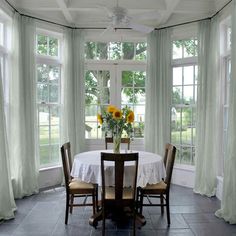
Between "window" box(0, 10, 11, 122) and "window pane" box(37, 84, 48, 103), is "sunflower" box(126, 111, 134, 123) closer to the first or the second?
"window" box(0, 10, 11, 122)

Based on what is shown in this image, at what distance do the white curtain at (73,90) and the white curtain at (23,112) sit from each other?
647 millimetres

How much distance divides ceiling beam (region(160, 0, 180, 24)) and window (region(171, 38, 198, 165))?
469mm

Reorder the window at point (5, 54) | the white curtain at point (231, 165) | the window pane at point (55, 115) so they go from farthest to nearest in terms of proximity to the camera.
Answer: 1. the window pane at point (55, 115)
2. the window at point (5, 54)
3. the white curtain at point (231, 165)

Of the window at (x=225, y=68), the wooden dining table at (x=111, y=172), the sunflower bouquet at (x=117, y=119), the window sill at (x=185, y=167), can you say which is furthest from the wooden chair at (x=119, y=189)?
the window sill at (x=185, y=167)

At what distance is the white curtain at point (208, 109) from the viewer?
4.42 meters

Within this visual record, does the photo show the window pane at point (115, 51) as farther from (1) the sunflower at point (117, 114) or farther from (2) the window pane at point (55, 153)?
(1) the sunflower at point (117, 114)

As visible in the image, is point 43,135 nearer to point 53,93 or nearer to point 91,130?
point 53,93

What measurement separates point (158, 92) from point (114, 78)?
34.8 inches

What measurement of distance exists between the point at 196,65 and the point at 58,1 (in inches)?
99.3

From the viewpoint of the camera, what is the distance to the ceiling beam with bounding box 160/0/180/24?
13.9ft

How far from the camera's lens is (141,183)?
3186mm

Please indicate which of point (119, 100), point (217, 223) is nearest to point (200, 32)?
point (119, 100)

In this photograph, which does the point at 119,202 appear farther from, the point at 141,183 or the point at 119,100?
the point at 119,100

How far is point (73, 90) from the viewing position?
16.8ft
